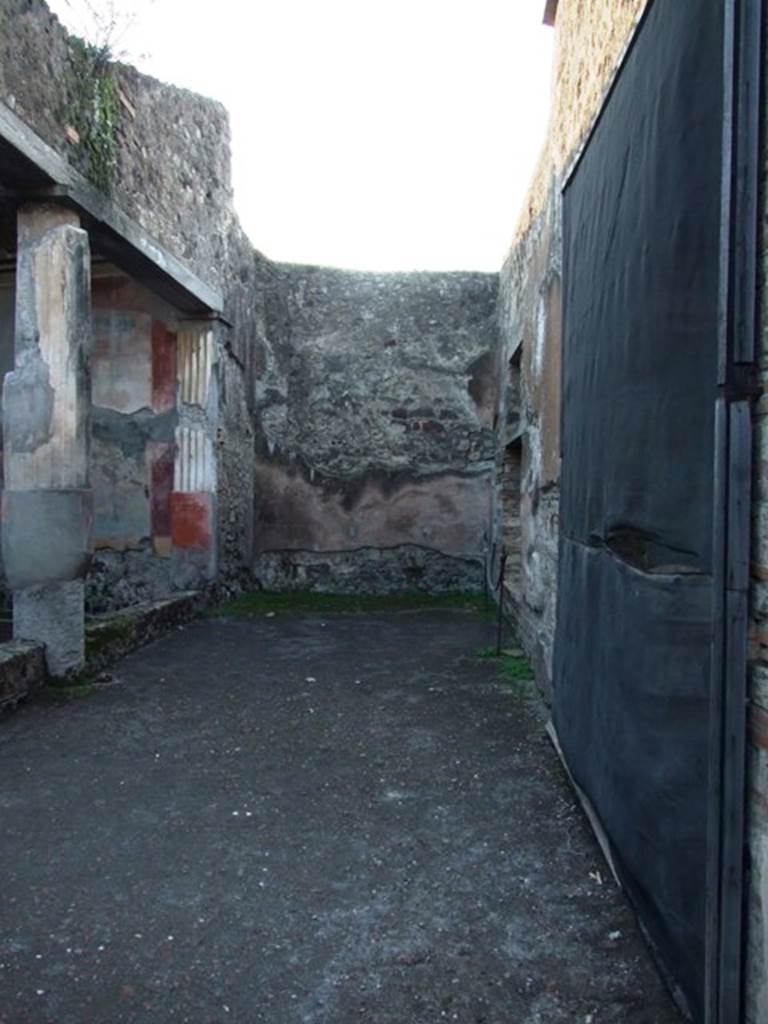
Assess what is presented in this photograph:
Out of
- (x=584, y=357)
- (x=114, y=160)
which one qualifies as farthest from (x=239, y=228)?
(x=584, y=357)

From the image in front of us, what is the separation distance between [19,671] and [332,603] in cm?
374

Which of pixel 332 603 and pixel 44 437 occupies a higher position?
pixel 44 437

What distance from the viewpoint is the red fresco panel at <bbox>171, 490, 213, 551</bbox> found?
666 cm

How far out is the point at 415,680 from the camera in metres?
4.69

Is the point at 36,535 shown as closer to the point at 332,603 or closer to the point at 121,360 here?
the point at 121,360

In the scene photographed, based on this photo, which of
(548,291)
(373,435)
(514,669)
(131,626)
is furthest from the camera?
(373,435)

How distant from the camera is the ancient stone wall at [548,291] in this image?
3.27m

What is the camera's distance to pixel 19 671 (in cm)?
404

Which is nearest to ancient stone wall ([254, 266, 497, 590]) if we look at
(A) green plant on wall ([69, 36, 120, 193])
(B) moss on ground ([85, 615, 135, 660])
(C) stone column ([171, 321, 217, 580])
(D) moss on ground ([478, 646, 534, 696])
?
(C) stone column ([171, 321, 217, 580])

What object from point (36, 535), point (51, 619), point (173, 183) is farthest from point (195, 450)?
point (51, 619)

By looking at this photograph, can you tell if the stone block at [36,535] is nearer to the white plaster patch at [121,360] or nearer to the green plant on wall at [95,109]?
the green plant on wall at [95,109]

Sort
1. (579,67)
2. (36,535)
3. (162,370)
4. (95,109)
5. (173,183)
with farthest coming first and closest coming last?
(162,370)
(173,183)
(95,109)
(36,535)
(579,67)

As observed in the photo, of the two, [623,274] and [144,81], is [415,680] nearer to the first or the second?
[623,274]

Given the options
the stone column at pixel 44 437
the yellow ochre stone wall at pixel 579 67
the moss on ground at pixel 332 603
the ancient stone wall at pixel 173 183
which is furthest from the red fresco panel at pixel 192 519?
the yellow ochre stone wall at pixel 579 67
